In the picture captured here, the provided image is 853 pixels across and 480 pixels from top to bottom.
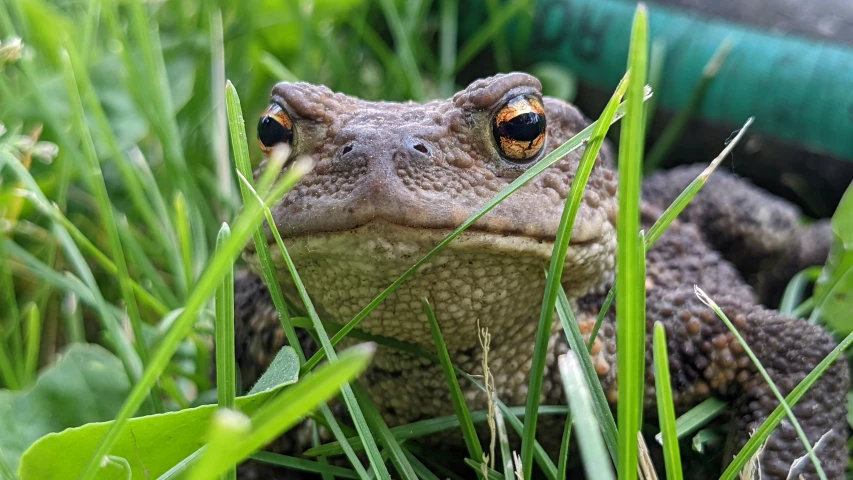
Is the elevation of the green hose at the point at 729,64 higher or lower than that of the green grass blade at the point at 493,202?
higher

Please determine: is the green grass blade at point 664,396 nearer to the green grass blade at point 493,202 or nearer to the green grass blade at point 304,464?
the green grass blade at point 493,202

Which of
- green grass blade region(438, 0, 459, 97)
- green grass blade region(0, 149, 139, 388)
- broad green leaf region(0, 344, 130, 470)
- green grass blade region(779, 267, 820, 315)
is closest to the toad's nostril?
green grass blade region(0, 149, 139, 388)

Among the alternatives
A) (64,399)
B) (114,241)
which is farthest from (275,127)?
(64,399)

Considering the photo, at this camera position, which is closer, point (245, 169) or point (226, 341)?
point (226, 341)

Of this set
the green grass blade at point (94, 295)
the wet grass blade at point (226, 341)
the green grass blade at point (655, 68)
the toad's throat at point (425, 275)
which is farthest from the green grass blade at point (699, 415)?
the green grass blade at point (655, 68)

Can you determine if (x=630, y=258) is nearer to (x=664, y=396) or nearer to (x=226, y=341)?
(x=664, y=396)
